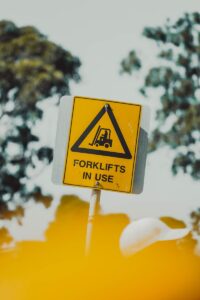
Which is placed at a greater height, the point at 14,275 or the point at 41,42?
the point at 41,42

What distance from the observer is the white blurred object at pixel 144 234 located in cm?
557

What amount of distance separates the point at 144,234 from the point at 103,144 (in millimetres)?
1165

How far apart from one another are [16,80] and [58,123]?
19.7 m

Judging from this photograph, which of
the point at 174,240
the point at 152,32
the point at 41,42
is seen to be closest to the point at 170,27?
the point at 152,32

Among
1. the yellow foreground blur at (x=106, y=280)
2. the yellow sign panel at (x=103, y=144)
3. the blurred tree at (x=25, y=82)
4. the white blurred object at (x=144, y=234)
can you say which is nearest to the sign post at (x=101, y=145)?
the yellow sign panel at (x=103, y=144)

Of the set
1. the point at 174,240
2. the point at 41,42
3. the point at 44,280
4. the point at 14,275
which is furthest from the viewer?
the point at 41,42

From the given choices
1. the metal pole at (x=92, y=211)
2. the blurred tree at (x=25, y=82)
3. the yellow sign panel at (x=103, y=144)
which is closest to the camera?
the metal pole at (x=92, y=211)

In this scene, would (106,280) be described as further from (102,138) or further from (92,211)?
(102,138)

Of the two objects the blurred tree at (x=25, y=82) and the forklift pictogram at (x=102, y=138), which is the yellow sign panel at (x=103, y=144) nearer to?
the forklift pictogram at (x=102, y=138)

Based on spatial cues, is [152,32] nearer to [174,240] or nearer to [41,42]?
[41,42]

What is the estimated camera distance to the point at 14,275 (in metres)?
5.36

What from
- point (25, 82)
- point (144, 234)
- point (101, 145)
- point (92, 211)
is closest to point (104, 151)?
point (101, 145)

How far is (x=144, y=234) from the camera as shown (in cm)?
596

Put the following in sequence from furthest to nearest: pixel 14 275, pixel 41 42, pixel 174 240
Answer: pixel 41 42, pixel 174 240, pixel 14 275
